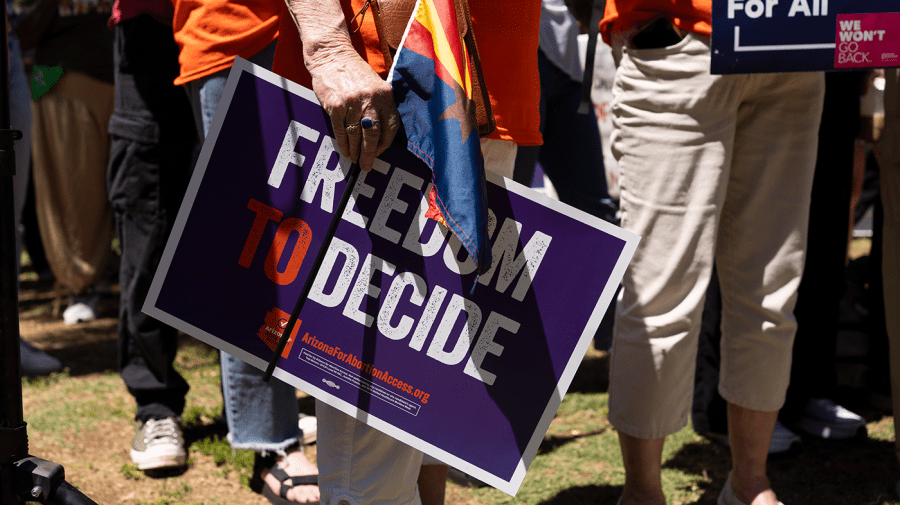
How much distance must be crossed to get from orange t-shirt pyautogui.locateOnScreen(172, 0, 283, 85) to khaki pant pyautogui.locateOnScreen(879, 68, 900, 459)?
1518mm

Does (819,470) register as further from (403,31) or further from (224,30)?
(224,30)

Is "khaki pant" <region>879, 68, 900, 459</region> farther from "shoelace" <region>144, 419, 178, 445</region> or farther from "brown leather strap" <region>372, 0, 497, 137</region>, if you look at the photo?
"shoelace" <region>144, 419, 178, 445</region>

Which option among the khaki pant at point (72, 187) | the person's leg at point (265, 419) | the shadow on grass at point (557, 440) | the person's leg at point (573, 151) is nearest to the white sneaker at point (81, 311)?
the khaki pant at point (72, 187)

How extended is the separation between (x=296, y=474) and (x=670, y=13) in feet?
4.67

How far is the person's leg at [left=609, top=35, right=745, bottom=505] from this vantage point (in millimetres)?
1687

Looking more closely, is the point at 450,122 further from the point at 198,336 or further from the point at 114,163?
the point at 114,163

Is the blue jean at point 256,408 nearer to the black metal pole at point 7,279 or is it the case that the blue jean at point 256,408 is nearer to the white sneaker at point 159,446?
the white sneaker at point 159,446

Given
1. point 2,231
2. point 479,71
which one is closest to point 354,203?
point 479,71

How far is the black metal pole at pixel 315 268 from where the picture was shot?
49.4 inches

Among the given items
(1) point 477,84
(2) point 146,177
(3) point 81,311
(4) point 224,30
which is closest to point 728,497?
(1) point 477,84

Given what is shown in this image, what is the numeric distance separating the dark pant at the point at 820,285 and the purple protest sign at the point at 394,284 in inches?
52.2

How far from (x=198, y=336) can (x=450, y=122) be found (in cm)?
56

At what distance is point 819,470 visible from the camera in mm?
2279

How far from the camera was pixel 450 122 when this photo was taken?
3.84 feet
